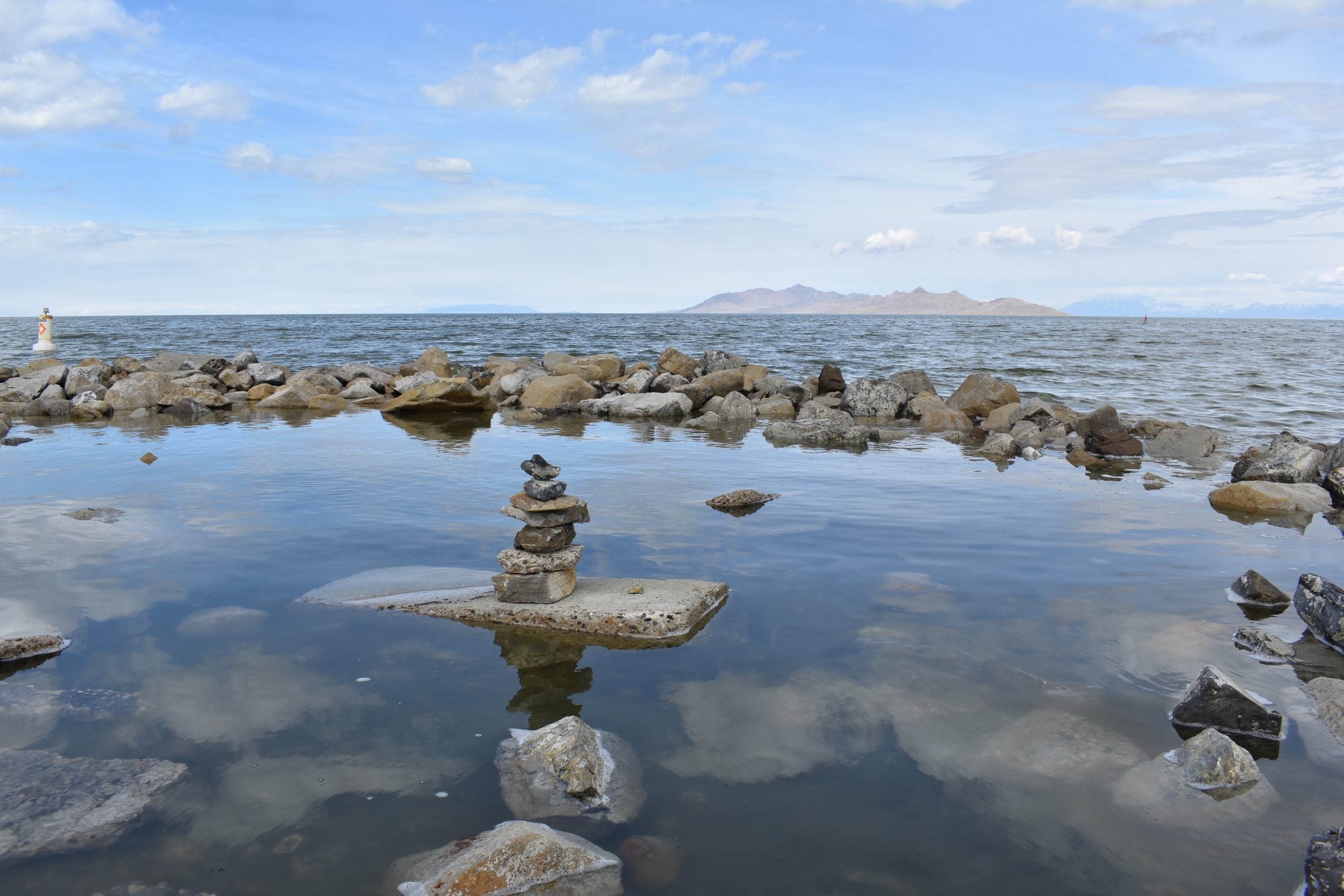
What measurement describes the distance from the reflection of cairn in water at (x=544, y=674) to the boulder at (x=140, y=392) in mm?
18289

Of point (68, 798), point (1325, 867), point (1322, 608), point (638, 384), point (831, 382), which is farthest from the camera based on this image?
point (831, 382)

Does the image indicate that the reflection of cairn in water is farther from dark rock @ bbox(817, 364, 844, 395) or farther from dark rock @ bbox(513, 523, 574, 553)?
dark rock @ bbox(817, 364, 844, 395)

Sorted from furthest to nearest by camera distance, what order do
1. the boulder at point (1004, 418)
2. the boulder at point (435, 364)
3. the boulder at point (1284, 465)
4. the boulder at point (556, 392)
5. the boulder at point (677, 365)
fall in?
the boulder at point (435, 364) → the boulder at point (677, 365) → the boulder at point (556, 392) → the boulder at point (1004, 418) → the boulder at point (1284, 465)

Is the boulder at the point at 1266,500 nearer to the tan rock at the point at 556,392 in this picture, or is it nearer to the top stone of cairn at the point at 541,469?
the top stone of cairn at the point at 541,469

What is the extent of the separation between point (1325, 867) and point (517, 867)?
3657mm

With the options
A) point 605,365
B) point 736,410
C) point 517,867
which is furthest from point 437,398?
point 517,867

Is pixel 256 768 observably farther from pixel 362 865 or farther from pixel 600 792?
pixel 600 792

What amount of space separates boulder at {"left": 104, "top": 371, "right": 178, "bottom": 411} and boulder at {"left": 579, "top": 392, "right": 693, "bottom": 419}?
10607 millimetres

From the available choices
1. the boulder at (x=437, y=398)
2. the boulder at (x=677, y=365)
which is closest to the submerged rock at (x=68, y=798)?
the boulder at (x=437, y=398)

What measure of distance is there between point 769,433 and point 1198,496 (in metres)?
7.78

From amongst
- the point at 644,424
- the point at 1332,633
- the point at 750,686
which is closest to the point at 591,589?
the point at 750,686

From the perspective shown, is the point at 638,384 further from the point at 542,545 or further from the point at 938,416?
the point at 542,545

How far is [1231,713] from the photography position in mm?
5117

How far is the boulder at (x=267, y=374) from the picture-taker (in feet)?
79.1
